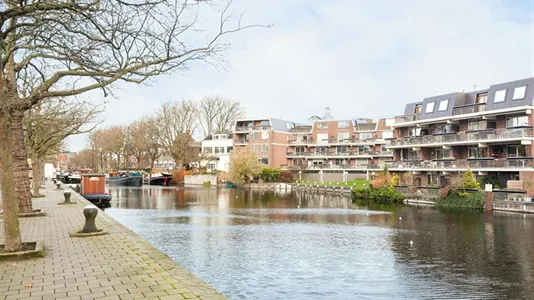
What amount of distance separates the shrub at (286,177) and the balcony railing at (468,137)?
2242 cm

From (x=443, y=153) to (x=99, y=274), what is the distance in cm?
4259

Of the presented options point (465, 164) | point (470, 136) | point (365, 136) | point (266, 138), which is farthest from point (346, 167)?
point (465, 164)

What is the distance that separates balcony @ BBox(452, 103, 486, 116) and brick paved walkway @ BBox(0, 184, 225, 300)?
3743cm

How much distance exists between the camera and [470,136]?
4138 cm

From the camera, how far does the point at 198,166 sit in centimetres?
8719

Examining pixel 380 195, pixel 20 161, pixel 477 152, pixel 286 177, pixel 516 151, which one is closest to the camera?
pixel 20 161

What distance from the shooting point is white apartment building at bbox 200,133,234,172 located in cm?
8206

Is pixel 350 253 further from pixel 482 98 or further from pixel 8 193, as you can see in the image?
pixel 482 98

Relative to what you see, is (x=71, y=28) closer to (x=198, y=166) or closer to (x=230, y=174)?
(x=230, y=174)

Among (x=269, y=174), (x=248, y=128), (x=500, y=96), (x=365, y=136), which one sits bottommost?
(x=269, y=174)

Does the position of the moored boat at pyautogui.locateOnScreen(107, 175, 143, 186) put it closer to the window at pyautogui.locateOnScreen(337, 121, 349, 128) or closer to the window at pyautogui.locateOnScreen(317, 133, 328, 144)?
the window at pyautogui.locateOnScreen(317, 133, 328, 144)

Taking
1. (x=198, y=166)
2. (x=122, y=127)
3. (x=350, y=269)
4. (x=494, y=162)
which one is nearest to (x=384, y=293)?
(x=350, y=269)

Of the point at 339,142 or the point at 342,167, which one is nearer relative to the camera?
the point at 342,167

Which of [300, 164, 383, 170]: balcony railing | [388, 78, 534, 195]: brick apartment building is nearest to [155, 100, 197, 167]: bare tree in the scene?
[300, 164, 383, 170]: balcony railing
